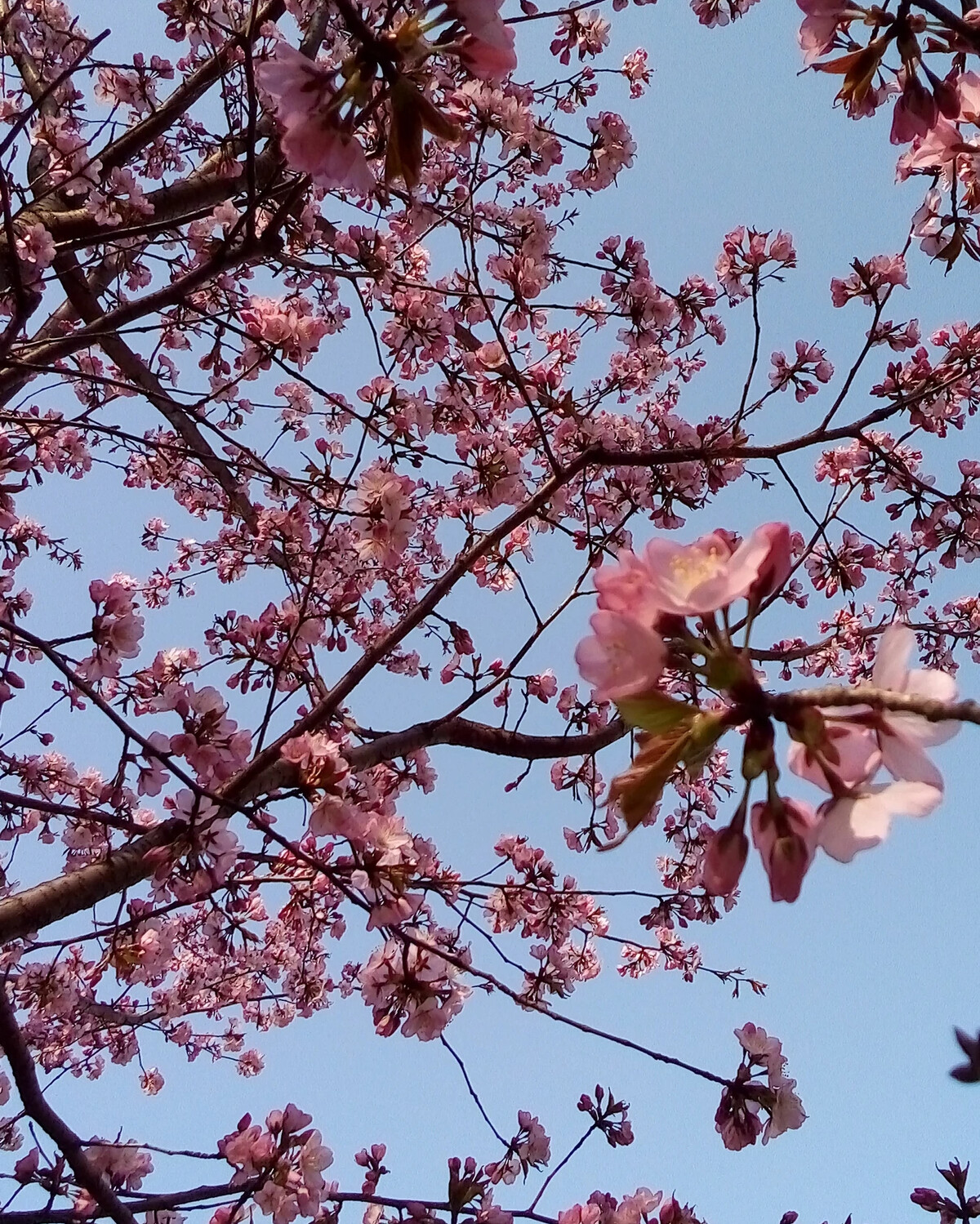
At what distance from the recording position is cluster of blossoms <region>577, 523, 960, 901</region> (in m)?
0.96

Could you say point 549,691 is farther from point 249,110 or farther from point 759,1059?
point 249,110

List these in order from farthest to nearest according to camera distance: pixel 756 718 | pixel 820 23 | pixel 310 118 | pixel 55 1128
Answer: pixel 55 1128
pixel 820 23
pixel 310 118
pixel 756 718

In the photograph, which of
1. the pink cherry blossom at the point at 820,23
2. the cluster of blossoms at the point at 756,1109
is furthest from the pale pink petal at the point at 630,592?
the cluster of blossoms at the point at 756,1109

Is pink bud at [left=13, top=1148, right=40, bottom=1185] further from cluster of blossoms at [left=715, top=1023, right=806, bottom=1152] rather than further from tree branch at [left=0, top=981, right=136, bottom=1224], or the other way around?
cluster of blossoms at [left=715, top=1023, right=806, bottom=1152]

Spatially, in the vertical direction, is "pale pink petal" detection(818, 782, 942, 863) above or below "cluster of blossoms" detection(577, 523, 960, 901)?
below

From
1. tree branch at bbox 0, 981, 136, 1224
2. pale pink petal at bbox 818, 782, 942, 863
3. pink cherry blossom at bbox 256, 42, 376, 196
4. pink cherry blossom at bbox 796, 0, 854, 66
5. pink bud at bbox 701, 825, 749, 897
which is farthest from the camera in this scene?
tree branch at bbox 0, 981, 136, 1224

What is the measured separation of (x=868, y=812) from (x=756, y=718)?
188 millimetres

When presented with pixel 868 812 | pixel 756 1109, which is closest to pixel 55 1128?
pixel 756 1109

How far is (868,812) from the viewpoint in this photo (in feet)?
3.25

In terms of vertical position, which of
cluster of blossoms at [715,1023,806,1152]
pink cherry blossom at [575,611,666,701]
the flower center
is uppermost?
the flower center

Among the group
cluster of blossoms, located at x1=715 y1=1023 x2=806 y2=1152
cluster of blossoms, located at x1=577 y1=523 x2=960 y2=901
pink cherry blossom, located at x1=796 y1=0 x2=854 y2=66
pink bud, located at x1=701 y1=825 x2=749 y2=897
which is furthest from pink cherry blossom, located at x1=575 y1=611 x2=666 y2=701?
cluster of blossoms, located at x1=715 y1=1023 x2=806 y2=1152

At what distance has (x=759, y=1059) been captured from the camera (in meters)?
2.59

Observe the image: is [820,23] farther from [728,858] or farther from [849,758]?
[728,858]

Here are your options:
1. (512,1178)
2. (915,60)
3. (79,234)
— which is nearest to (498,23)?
(915,60)
